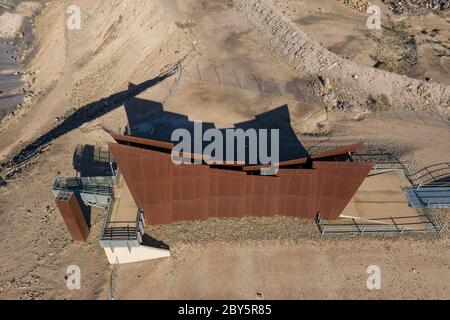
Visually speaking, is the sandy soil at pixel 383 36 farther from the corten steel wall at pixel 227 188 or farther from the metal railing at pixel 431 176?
the corten steel wall at pixel 227 188

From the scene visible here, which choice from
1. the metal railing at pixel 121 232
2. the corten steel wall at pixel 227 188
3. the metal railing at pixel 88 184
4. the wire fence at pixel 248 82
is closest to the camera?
the metal railing at pixel 121 232

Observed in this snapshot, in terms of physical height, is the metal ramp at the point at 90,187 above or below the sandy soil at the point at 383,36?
below

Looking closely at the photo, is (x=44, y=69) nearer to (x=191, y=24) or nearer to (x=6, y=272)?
(x=191, y=24)

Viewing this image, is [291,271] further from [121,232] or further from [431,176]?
[431,176]

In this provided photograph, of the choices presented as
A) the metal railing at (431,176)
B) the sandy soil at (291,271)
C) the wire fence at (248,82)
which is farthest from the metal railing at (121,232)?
the metal railing at (431,176)

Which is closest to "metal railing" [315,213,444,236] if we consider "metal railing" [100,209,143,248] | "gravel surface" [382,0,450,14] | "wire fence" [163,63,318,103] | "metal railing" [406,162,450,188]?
"metal railing" [406,162,450,188]

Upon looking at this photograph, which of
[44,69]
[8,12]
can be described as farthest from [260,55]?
[8,12]

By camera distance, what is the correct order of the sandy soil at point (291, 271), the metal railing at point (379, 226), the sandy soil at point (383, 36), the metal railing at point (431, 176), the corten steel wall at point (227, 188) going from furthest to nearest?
the sandy soil at point (383, 36)
the metal railing at point (431, 176)
the metal railing at point (379, 226)
the corten steel wall at point (227, 188)
the sandy soil at point (291, 271)
